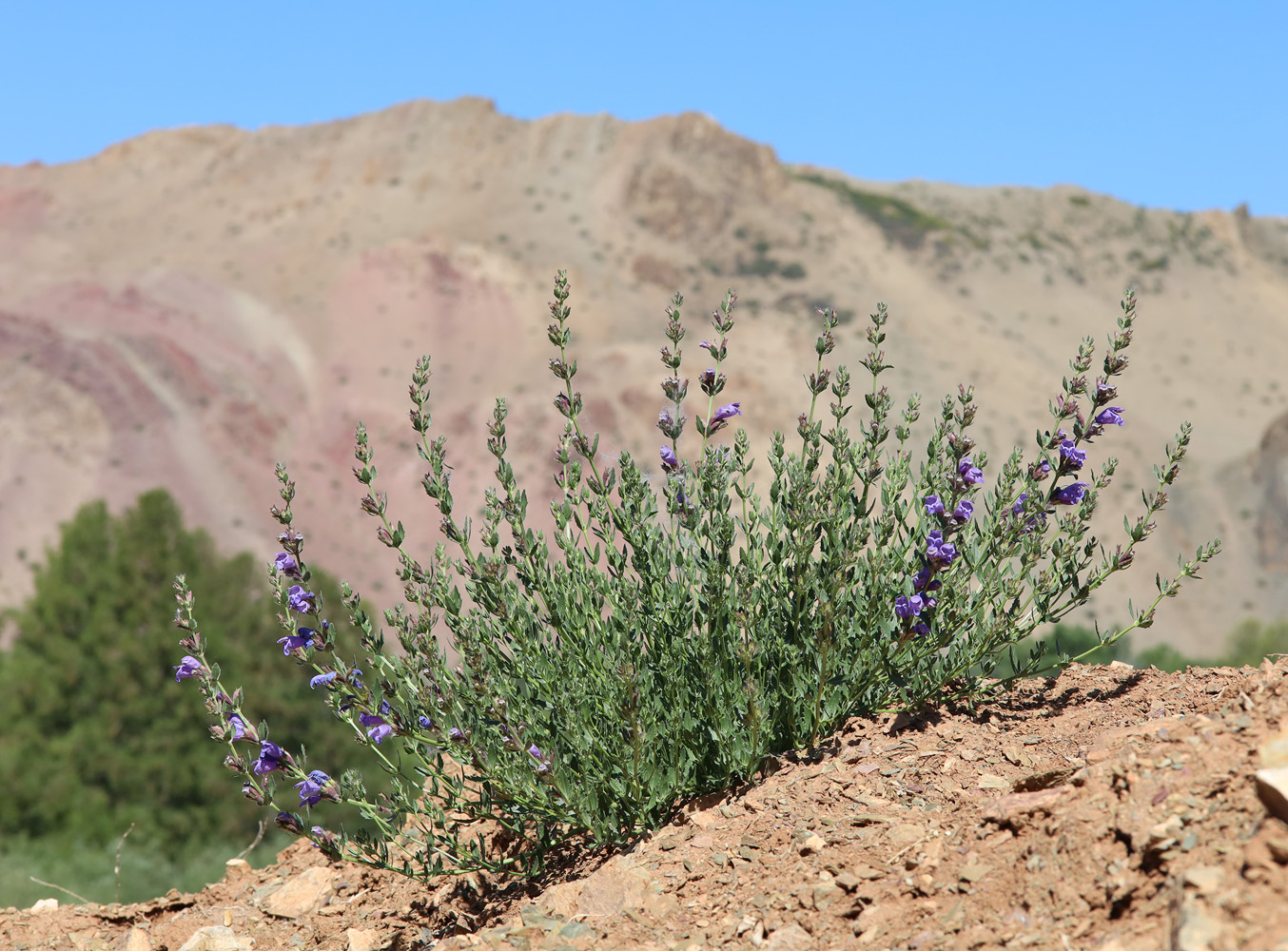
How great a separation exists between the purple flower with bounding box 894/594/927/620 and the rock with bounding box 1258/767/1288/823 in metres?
1.40

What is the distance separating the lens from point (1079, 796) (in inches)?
119

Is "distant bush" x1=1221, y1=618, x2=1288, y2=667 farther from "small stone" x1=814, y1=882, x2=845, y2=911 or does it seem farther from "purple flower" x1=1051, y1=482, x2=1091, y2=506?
"small stone" x1=814, y1=882, x2=845, y2=911

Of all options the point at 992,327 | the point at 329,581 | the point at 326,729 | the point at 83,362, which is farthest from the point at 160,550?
the point at 992,327

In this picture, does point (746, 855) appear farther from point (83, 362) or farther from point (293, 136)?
point (293, 136)

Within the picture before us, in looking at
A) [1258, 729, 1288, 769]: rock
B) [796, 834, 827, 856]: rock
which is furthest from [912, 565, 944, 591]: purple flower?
[1258, 729, 1288, 769]: rock

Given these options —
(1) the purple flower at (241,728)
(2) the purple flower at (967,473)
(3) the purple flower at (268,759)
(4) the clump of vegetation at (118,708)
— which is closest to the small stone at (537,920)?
(3) the purple flower at (268,759)

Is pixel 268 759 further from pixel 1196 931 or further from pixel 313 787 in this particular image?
pixel 1196 931

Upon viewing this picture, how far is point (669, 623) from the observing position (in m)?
4.00

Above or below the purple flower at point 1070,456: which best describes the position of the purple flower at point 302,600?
below

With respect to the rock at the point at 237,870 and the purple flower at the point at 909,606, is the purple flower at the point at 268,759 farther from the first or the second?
the purple flower at the point at 909,606

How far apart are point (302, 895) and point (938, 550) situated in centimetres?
296

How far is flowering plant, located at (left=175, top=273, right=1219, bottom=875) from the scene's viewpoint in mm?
3666

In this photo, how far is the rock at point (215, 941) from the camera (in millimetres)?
3941

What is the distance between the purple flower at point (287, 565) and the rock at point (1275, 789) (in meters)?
2.99
